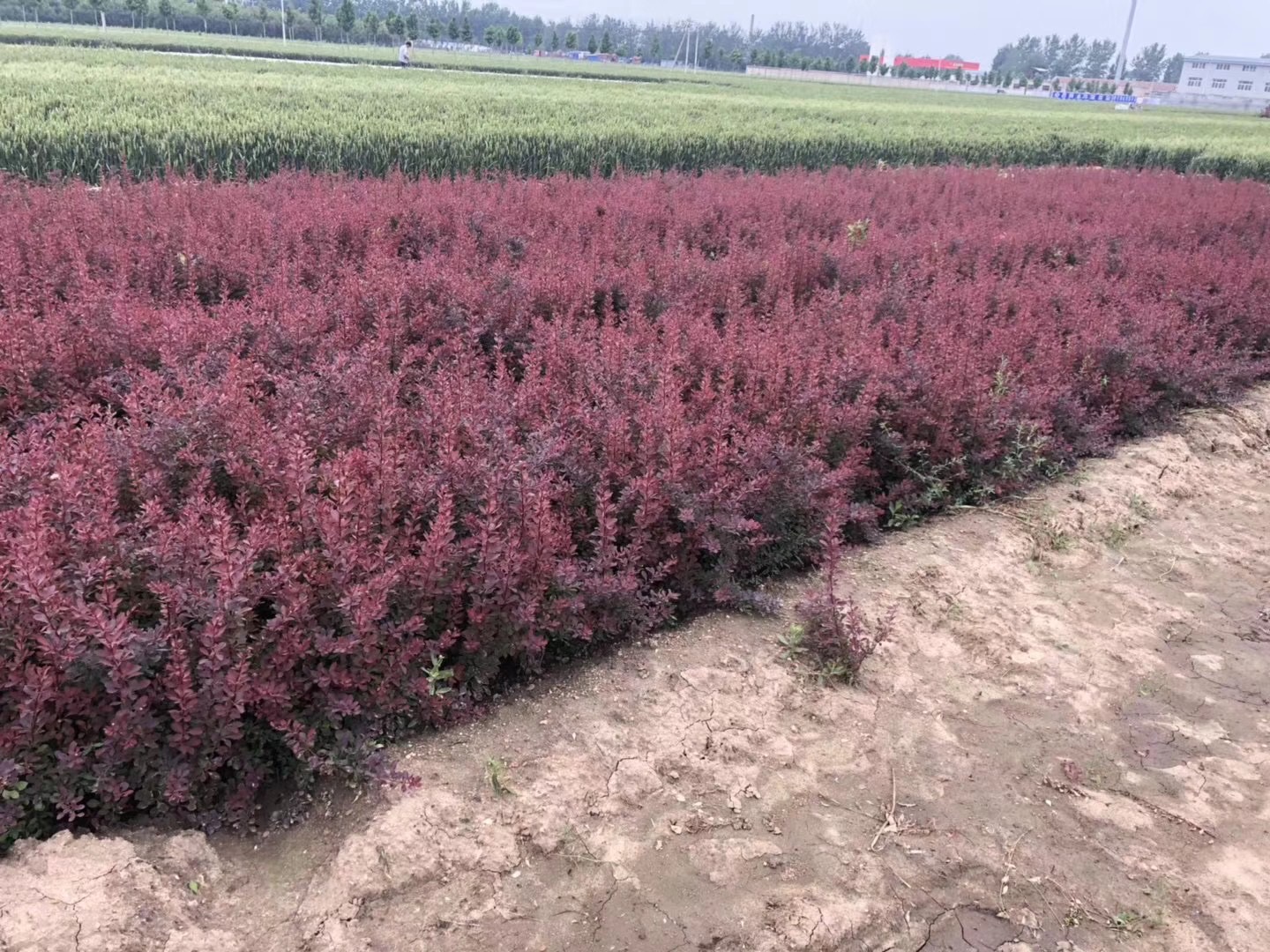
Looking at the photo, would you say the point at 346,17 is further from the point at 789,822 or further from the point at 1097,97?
the point at 789,822

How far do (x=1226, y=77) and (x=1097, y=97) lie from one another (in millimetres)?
23211

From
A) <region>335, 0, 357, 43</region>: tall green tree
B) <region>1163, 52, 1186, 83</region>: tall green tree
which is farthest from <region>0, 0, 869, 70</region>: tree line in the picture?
<region>1163, 52, 1186, 83</region>: tall green tree

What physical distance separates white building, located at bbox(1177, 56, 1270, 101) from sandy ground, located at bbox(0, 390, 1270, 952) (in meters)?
108

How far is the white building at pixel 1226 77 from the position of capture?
90750mm

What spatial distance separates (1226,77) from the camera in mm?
93250

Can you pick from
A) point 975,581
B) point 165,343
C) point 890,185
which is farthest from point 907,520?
point 890,185

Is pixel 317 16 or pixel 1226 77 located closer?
pixel 317 16

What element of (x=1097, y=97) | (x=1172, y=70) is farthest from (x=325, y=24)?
(x=1172, y=70)

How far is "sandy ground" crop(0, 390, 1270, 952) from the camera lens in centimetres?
221

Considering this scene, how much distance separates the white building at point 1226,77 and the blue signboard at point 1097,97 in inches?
416

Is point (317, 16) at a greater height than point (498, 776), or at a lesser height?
greater

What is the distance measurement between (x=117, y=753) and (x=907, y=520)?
3.62 metres

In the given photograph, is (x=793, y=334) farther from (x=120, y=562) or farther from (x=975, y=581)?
(x=120, y=562)

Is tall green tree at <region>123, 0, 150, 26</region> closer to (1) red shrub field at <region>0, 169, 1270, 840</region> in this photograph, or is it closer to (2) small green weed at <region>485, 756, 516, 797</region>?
(1) red shrub field at <region>0, 169, 1270, 840</region>
